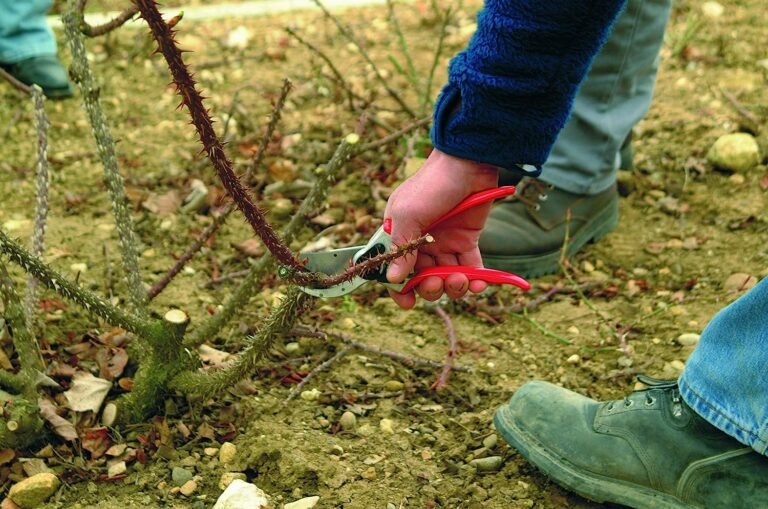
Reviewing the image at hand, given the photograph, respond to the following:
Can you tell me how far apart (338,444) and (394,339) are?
46 centimetres

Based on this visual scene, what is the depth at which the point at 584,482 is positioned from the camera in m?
1.89

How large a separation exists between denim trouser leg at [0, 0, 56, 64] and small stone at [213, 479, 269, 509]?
2.62m

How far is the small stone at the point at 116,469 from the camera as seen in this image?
1902 mm

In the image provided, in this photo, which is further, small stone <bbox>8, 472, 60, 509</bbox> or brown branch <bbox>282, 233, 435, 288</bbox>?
small stone <bbox>8, 472, 60, 509</bbox>

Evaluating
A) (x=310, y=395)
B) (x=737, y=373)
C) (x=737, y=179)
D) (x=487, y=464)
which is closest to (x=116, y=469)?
(x=310, y=395)

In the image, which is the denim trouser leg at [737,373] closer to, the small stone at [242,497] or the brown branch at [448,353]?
the brown branch at [448,353]

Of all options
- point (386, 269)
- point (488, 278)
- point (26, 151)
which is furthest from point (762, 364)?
point (26, 151)

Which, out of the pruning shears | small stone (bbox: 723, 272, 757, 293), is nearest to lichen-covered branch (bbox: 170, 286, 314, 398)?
the pruning shears

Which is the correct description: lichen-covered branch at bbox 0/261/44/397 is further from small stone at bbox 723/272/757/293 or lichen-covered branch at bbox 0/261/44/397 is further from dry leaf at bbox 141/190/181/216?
small stone at bbox 723/272/757/293

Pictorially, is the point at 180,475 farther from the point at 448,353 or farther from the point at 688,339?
the point at 688,339

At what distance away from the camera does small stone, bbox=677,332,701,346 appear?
2.35m

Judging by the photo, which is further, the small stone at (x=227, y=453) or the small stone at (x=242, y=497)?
the small stone at (x=227, y=453)

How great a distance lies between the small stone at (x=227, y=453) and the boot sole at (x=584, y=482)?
61cm

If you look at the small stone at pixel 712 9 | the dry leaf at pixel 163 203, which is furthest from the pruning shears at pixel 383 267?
the small stone at pixel 712 9
